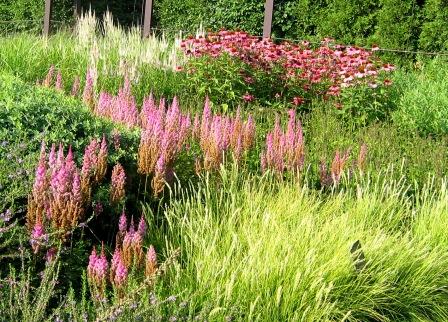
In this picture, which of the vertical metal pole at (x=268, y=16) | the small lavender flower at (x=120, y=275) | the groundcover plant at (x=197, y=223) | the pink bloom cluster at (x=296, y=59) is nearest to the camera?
the small lavender flower at (x=120, y=275)

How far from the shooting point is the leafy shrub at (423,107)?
21.9 ft

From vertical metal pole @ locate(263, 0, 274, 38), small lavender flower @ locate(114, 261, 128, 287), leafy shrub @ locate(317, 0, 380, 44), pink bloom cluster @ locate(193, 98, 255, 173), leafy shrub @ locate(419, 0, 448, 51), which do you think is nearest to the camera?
Answer: small lavender flower @ locate(114, 261, 128, 287)

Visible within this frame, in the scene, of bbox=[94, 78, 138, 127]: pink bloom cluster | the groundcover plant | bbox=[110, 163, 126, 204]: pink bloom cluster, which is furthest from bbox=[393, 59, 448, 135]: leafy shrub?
bbox=[110, 163, 126, 204]: pink bloom cluster

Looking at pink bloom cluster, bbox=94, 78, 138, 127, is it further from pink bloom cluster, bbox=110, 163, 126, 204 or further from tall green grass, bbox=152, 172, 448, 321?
pink bloom cluster, bbox=110, 163, 126, 204

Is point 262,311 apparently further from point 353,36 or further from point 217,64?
point 353,36

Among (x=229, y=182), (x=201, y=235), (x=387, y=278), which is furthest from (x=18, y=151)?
(x=387, y=278)

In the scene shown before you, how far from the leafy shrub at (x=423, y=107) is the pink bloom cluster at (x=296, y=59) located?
449 mm

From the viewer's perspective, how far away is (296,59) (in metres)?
7.67

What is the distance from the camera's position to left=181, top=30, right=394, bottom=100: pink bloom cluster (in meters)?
7.32

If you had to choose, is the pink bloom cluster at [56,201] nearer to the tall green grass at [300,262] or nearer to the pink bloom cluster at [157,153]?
the tall green grass at [300,262]

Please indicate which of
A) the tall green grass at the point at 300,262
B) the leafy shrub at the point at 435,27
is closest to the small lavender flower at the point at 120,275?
the tall green grass at the point at 300,262

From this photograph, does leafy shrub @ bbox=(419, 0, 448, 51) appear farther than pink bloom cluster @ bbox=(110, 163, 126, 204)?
Yes

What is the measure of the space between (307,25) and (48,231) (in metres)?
9.98

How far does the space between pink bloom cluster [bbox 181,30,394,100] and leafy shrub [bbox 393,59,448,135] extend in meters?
0.45
